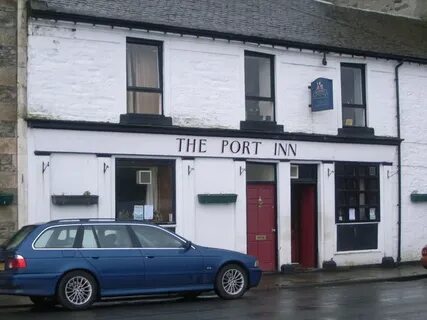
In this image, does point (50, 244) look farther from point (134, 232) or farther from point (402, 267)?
point (402, 267)

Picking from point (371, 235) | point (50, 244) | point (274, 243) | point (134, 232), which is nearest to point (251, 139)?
point (274, 243)

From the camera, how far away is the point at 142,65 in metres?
18.7

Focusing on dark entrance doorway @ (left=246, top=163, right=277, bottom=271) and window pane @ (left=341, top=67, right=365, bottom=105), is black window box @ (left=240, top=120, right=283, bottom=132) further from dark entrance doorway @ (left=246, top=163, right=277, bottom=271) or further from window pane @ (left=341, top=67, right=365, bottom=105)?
window pane @ (left=341, top=67, right=365, bottom=105)

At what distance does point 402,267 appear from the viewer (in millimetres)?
21969

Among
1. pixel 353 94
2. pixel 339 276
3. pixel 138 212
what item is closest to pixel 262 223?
pixel 339 276

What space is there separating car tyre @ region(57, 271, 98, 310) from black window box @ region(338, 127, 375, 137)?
10.4 m

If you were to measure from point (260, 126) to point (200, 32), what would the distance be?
302 centimetres

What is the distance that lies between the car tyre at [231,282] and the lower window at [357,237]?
23.8ft

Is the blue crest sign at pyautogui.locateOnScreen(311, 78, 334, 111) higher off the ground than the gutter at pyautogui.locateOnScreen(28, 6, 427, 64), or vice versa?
the gutter at pyautogui.locateOnScreen(28, 6, 427, 64)

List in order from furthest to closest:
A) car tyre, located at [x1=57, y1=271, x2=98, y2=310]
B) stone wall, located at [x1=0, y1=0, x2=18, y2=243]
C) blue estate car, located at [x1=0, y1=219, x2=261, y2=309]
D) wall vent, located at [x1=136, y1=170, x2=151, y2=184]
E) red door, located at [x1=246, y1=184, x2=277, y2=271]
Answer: red door, located at [x1=246, y1=184, x2=277, y2=271] < wall vent, located at [x1=136, y1=170, x2=151, y2=184] < stone wall, located at [x1=0, y1=0, x2=18, y2=243] < car tyre, located at [x1=57, y1=271, x2=98, y2=310] < blue estate car, located at [x1=0, y1=219, x2=261, y2=309]

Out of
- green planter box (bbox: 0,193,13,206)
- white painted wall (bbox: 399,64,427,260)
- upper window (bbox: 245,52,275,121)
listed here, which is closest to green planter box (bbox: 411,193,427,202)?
white painted wall (bbox: 399,64,427,260)

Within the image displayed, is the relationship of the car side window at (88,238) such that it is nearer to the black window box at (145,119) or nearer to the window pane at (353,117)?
the black window box at (145,119)

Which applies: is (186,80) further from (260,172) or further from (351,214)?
(351,214)

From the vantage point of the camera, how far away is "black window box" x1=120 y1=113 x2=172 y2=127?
18031 millimetres
